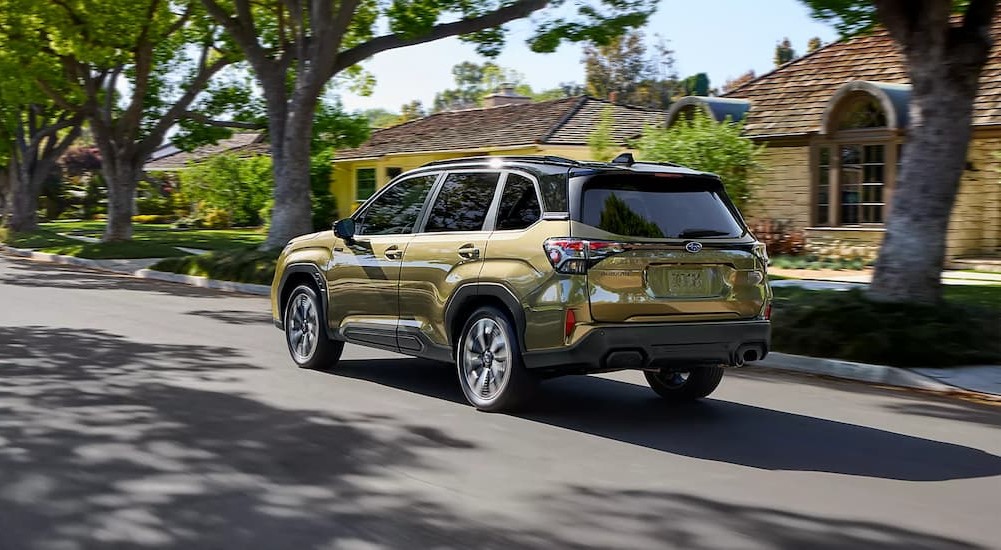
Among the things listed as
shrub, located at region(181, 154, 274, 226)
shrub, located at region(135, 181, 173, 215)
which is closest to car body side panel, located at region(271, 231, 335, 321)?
shrub, located at region(181, 154, 274, 226)

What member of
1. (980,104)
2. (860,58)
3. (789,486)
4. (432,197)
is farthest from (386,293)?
(860,58)

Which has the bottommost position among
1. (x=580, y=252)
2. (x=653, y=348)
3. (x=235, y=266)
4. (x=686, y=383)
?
(x=686, y=383)

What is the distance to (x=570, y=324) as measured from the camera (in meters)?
7.79

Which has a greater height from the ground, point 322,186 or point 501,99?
point 501,99

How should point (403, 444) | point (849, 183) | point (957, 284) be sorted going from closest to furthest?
point (403, 444), point (957, 284), point (849, 183)

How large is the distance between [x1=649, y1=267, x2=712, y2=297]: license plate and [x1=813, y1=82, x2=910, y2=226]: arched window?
17.6 metres

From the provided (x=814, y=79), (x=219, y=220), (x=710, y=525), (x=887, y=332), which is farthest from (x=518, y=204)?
(x=219, y=220)

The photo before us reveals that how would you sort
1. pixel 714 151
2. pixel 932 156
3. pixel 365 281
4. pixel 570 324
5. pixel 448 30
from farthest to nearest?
pixel 714 151 < pixel 448 30 < pixel 932 156 < pixel 365 281 < pixel 570 324

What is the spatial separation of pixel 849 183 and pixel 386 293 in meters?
18.6

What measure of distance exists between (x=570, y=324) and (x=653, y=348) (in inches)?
22.7

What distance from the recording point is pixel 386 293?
31.3 feet

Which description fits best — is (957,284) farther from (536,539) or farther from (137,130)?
(137,130)

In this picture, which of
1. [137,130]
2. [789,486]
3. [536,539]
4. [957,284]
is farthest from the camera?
[137,130]

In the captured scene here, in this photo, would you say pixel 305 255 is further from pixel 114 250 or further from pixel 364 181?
pixel 364 181
